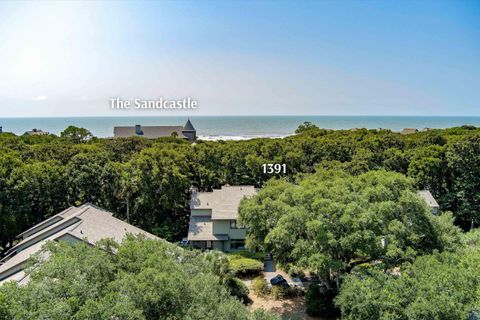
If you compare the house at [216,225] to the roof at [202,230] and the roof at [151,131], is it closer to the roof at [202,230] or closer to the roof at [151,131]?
the roof at [202,230]

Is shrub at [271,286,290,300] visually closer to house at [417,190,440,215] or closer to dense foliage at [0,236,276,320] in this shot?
dense foliage at [0,236,276,320]

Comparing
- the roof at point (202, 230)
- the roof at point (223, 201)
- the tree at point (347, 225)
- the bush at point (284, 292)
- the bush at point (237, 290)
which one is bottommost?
the bush at point (284, 292)

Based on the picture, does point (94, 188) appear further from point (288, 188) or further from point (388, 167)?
point (388, 167)

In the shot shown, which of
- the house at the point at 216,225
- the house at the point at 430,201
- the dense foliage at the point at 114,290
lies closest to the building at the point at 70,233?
the dense foliage at the point at 114,290

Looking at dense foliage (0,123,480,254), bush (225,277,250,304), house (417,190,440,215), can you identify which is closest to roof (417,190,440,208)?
house (417,190,440,215)

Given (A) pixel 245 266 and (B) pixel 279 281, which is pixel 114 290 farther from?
(A) pixel 245 266

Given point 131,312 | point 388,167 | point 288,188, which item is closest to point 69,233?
point 131,312

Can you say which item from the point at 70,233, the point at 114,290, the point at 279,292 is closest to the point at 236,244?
the point at 279,292
